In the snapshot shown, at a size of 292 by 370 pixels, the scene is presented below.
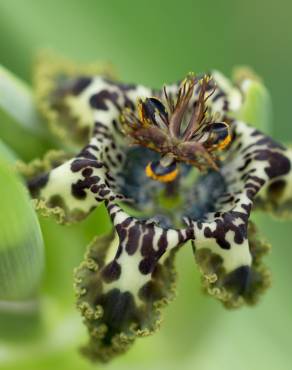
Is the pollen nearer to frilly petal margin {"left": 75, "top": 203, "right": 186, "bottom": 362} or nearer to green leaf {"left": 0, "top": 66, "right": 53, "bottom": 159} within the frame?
frilly petal margin {"left": 75, "top": 203, "right": 186, "bottom": 362}

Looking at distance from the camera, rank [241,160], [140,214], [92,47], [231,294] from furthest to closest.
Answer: [92,47]
[140,214]
[241,160]
[231,294]

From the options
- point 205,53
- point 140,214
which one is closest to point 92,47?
point 205,53

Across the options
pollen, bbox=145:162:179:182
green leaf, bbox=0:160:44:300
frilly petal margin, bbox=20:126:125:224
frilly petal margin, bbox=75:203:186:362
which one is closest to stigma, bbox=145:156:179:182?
pollen, bbox=145:162:179:182

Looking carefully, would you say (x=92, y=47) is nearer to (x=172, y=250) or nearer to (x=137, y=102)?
(x=137, y=102)

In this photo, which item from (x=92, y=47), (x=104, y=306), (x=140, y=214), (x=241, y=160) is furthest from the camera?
(x=92, y=47)

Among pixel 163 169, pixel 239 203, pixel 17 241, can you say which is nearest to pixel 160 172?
pixel 163 169

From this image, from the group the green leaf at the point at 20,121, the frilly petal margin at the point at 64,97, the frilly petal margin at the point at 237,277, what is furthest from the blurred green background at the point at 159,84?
the frilly petal margin at the point at 237,277


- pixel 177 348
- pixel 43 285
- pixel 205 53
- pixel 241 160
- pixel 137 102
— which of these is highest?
pixel 205 53
